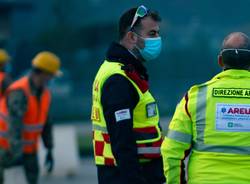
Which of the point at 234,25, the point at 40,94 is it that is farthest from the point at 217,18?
the point at 40,94

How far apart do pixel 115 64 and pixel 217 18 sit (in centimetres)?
1004

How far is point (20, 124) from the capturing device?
8227 mm

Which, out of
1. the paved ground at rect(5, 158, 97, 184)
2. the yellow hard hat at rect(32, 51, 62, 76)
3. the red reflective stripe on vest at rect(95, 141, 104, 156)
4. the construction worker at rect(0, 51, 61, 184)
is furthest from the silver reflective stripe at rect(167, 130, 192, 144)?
the paved ground at rect(5, 158, 97, 184)

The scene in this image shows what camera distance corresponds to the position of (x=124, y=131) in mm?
5047

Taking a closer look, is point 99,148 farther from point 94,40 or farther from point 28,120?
point 94,40

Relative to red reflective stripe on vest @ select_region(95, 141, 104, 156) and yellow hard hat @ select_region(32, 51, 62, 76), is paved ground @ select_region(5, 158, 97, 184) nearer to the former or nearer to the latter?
yellow hard hat @ select_region(32, 51, 62, 76)

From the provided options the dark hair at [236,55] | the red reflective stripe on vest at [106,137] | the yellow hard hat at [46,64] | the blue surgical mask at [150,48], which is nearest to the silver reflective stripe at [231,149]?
the dark hair at [236,55]

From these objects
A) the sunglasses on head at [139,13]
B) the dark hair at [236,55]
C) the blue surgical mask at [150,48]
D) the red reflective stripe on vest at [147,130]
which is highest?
the sunglasses on head at [139,13]

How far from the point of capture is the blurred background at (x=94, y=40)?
1485 centimetres

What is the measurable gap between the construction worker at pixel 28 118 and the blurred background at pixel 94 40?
618cm

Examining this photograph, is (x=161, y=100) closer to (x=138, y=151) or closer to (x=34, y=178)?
(x=34, y=178)

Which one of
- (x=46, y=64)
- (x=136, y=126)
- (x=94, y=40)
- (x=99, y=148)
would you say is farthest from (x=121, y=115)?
(x=94, y=40)

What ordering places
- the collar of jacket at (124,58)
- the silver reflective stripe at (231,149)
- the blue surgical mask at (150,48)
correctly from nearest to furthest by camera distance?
the silver reflective stripe at (231,149) → the collar of jacket at (124,58) → the blue surgical mask at (150,48)

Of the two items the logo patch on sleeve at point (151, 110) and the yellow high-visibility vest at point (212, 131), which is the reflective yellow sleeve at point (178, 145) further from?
the logo patch on sleeve at point (151, 110)
